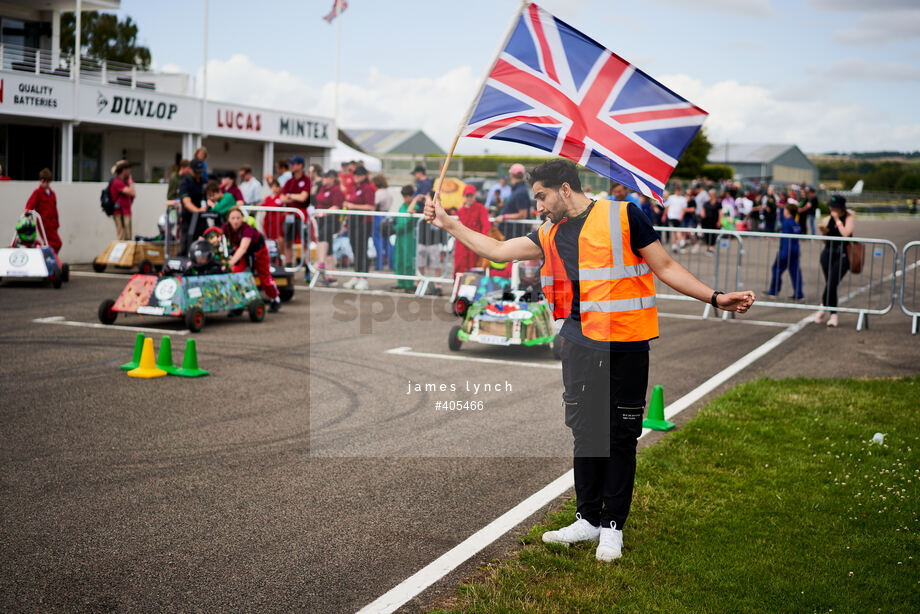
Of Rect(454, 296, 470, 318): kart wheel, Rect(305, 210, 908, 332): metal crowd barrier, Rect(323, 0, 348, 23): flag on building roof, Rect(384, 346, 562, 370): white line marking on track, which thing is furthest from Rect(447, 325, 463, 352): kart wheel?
Rect(323, 0, 348, 23): flag on building roof

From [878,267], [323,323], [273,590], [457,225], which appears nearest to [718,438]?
[457,225]

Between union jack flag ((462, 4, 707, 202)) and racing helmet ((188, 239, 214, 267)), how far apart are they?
763 cm

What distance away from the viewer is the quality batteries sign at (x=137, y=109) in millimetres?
32062

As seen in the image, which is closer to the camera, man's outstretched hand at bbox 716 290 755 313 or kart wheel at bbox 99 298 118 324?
man's outstretched hand at bbox 716 290 755 313

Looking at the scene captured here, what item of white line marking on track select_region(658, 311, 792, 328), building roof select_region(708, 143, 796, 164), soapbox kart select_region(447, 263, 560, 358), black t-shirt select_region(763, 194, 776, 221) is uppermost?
building roof select_region(708, 143, 796, 164)

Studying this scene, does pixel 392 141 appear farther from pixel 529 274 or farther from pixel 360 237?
pixel 529 274

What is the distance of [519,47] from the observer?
207 inches

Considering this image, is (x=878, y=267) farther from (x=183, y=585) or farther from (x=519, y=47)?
(x=183, y=585)

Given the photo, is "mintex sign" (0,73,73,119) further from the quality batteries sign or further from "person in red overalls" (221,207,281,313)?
"person in red overalls" (221,207,281,313)

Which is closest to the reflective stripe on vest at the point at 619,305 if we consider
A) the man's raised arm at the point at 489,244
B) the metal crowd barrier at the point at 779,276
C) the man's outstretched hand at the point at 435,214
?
the man's raised arm at the point at 489,244

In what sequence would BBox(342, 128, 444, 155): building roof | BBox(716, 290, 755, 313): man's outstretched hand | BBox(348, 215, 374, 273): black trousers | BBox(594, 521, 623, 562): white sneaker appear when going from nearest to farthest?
BBox(716, 290, 755, 313): man's outstretched hand
BBox(594, 521, 623, 562): white sneaker
BBox(348, 215, 374, 273): black trousers
BBox(342, 128, 444, 155): building roof

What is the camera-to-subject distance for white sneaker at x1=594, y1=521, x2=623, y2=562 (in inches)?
186

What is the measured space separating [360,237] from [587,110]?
12513mm

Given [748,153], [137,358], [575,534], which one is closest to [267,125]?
[137,358]
